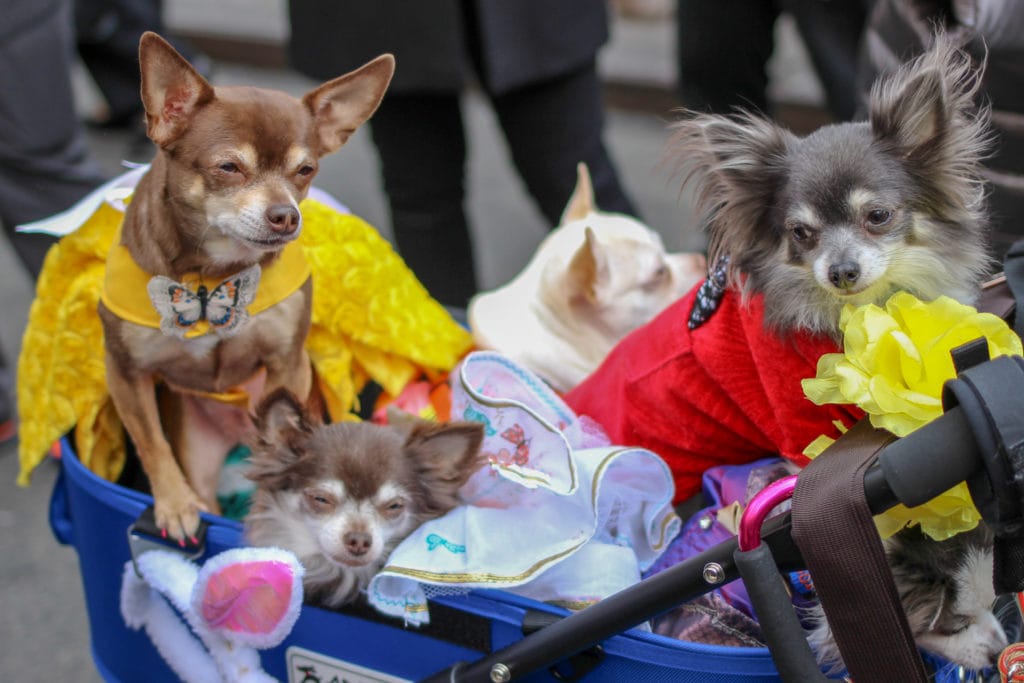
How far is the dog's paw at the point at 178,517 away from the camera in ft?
5.86

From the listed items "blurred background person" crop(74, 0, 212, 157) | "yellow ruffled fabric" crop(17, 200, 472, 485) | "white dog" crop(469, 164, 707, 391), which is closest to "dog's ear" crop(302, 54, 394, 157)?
"yellow ruffled fabric" crop(17, 200, 472, 485)

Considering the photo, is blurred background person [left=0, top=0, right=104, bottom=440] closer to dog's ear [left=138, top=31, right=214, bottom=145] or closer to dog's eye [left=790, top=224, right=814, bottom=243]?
dog's ear [left=138, top=31, right=214, bottom=145]

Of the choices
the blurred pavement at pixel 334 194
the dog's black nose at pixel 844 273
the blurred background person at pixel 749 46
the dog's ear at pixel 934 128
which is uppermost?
the dog's ear at pixel 934 128

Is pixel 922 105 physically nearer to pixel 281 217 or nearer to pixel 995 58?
pixel 995 58

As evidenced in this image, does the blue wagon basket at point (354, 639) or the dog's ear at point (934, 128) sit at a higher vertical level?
the dog's ear at point (934, 128)

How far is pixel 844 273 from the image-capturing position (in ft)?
5.06

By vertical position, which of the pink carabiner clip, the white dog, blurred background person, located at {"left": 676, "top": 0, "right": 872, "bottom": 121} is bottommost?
the white dog

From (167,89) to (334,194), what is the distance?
12.1 ft

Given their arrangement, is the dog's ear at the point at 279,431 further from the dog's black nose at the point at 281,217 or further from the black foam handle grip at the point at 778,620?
the black foam handle grip at the point at 778,620

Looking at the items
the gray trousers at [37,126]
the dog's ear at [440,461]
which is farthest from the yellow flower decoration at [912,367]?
the gray trousers at [37,126]

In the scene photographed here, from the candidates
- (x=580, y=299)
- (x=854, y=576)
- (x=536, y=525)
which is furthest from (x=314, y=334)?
(x=854, y=576)

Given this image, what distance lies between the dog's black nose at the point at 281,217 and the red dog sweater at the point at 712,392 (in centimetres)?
69

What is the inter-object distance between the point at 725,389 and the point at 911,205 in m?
0.42

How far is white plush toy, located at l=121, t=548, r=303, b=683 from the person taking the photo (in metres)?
1.66
